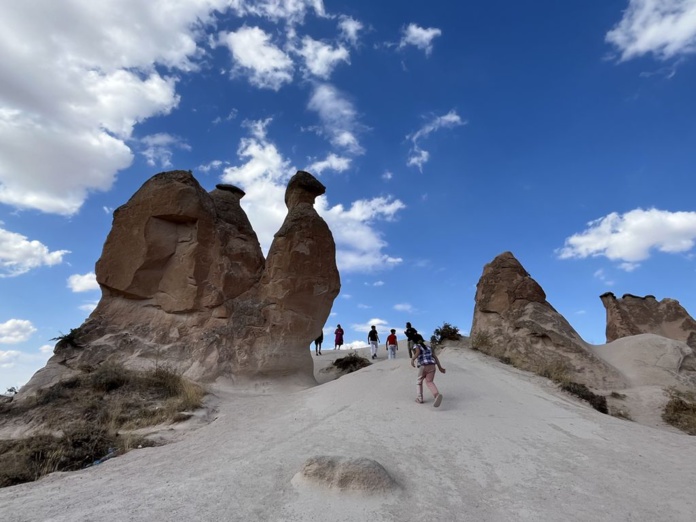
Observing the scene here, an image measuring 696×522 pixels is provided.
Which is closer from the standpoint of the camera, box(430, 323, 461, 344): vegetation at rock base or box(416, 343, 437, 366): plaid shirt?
box(416, 343, 437, 366): plaid shirt

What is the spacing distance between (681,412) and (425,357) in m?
7.53

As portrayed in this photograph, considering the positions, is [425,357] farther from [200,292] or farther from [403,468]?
[200,292]

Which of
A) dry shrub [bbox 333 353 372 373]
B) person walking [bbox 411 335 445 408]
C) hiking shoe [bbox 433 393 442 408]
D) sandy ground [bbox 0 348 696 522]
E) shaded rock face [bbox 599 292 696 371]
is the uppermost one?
shaded rock face [bbox 599 292 696 371]

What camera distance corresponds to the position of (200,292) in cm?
1230

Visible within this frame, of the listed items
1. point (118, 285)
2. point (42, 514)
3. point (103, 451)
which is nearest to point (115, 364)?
point (118, 285)

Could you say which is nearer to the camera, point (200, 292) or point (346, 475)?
point (346, 475)

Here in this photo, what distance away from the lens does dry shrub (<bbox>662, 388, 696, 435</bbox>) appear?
1020 cm

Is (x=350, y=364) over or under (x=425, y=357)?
over

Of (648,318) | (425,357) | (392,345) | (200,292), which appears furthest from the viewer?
(648,318)

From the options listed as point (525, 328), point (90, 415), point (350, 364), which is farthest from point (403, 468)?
point (525, 328)

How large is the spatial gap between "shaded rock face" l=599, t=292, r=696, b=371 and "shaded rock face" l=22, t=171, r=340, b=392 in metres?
16.5

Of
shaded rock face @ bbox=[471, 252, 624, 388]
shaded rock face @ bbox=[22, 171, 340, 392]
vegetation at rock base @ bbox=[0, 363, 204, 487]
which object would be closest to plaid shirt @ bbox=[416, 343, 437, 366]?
vegetation at rock base @ bbox=[0, 363, 204, 487]

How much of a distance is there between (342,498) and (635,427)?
635 centimetres

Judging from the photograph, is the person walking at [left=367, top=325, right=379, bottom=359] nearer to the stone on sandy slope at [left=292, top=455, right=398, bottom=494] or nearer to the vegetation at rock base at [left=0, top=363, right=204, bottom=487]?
the vegetation at rock base at [left=0, top=363, right=204, bottom=487]
